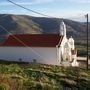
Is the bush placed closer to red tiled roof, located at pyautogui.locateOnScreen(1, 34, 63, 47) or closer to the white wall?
the white wall

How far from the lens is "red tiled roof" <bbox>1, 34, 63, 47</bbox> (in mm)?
49716

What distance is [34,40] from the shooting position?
170 ft

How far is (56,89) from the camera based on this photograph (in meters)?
19.7

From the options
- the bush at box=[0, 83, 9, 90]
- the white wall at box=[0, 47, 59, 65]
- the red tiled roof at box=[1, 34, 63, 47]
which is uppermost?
the bush at box=[0, 83, 9, 90]

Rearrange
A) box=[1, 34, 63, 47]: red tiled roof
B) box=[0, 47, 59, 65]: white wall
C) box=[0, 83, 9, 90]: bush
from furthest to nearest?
box=[1, 34, 63, 47]: red tiled roof < box=[0, 47, 59, 65]: white wall < box=[0, 83, 9, 90]: bush

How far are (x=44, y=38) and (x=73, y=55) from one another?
7.06 m

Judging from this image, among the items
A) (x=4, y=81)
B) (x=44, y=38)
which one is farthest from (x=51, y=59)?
(x=4, y=81)

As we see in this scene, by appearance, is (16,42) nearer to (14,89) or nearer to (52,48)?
(52,48)

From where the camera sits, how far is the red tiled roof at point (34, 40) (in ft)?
163

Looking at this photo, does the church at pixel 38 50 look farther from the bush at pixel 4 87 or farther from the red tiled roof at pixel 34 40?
the bush at pixel 4 87

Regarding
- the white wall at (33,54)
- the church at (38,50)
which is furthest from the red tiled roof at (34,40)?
the white wall at (33,54)

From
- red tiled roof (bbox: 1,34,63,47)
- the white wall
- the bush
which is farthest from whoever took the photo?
red tiled roof (bbox: 1,34,63,47)

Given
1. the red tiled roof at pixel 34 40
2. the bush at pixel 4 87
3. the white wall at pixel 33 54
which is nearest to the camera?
the bush at pixel 4 87

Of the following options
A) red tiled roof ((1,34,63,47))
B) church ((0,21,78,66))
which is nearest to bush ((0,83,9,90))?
church ((0,21,78,66))
